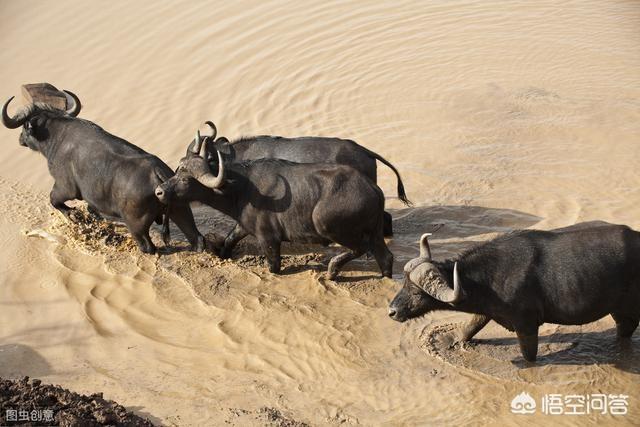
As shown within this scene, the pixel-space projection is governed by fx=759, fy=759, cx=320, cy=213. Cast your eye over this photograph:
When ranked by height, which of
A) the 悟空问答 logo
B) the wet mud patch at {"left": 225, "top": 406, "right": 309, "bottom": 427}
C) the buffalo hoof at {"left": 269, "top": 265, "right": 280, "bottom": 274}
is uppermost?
the buffalo hoof at {"left": 269, "top": 265, "right": 280, "bottom": 274}

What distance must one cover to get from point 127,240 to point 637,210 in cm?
708

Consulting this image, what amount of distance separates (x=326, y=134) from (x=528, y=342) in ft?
21.9

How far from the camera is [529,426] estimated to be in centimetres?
719

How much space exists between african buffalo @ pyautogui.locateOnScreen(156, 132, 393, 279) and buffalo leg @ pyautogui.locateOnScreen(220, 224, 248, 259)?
8.3 inches

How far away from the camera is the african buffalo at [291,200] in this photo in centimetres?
894

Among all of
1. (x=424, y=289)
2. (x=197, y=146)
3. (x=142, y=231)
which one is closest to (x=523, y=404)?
(x=424, y=289)

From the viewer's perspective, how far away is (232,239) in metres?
9.85

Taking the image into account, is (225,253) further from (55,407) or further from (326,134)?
(326,134)

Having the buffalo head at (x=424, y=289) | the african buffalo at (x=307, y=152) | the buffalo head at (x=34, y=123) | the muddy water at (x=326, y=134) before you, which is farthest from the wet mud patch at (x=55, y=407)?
the buffalo head at (x=34, y=123)

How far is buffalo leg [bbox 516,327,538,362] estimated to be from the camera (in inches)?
298

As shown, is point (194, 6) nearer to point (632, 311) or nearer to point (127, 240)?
point (127, 240)

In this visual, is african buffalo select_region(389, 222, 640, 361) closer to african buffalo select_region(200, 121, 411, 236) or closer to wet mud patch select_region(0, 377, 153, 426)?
african buffalo select_region(200, 121, 411, 236)

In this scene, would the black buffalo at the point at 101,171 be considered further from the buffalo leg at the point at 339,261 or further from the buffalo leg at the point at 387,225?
the buffalo leg at the point at 387,225

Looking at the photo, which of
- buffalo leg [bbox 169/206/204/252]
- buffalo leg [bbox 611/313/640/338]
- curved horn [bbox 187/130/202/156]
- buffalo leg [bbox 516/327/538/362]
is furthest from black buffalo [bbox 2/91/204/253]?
buffalo leg [bbox 611/313/640/338]
